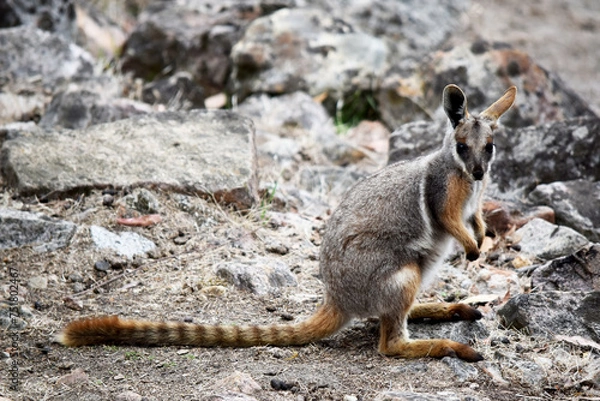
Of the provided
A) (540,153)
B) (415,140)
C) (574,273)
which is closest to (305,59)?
(415,140)

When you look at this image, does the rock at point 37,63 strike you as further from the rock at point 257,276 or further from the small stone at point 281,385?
the small stone at point 281,385

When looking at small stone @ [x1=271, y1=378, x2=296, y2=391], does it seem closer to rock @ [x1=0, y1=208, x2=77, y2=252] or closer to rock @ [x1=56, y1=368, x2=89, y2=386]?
rock @ [x1=56, y1=368, x2=89, y2=386]

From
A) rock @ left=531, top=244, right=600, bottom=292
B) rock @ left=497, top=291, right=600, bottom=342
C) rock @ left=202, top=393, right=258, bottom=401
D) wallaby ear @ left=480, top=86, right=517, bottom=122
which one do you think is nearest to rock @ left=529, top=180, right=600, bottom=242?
rock @ left=531, top=244, right=600, bottom=292

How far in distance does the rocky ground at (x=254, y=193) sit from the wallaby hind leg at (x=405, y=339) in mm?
98

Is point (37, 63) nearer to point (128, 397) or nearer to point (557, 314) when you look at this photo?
point (128, 397)

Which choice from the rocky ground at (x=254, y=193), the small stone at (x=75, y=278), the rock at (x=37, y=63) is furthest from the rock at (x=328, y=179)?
the rock at (x=37, y=63)

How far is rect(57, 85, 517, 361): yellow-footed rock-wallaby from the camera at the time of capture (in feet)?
16.1

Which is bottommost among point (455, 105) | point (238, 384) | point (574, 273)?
point (574, 273)

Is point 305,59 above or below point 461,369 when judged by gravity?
below

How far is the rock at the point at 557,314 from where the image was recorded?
16.8 feet

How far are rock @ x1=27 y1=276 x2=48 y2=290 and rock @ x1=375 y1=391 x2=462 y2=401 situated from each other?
2.67 m

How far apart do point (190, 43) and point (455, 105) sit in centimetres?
738

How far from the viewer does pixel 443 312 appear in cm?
534

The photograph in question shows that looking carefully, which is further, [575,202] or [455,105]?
[575,202]
